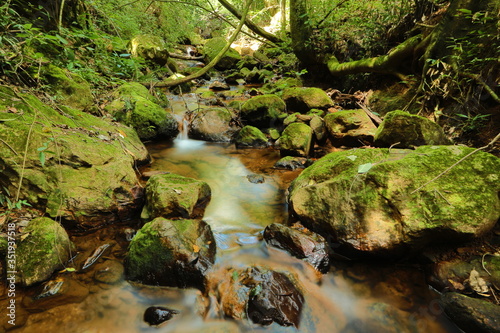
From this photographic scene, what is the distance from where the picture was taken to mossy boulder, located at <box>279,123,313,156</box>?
5.52 metres

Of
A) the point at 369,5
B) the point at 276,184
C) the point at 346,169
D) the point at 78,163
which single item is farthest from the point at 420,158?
the point at 369,5

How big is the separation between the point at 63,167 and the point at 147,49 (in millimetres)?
8522

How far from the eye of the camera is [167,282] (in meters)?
2.60

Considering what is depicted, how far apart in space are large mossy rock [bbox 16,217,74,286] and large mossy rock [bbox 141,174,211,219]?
0.97 meters

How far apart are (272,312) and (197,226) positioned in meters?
1.32

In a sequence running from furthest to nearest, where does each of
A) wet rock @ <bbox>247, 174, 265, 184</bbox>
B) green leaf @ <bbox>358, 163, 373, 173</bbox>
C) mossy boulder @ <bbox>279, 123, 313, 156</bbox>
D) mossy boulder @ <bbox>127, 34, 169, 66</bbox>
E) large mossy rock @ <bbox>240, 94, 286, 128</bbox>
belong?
mossy boulder @ <bbox>127, 34, 169, 66</bbox> < large mossy rock @ <bbox>240, 94, 286, 128</bbox> < mossy boulder @ <bbox>279, 123, 313, 156</bbox> < wet rock @ <bbox>247, 174, 265, 184</bbox> < green leaf @ <bbox>358, 163, 373, 173</bbox>

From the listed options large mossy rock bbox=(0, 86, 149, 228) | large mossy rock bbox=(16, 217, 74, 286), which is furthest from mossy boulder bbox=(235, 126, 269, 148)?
large mossy rock bbox=(16, 217, 74, 286)

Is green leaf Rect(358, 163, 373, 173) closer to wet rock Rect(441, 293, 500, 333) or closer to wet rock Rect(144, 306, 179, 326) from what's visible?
wet rock Rect(441, 293, 500, 333)

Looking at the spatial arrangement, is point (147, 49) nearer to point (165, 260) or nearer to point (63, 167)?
point (63, 167)

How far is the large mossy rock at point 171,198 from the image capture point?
330cm

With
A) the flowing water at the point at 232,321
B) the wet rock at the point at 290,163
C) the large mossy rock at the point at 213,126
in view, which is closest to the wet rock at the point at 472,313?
the flowing water at the point at 232,321

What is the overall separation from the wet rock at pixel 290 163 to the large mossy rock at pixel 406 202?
6.29 feet

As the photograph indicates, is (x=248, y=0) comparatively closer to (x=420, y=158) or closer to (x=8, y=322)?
(x=420, y=158)

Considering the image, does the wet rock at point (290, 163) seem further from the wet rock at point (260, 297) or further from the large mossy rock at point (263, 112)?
the wet rock at point (260, 297)
